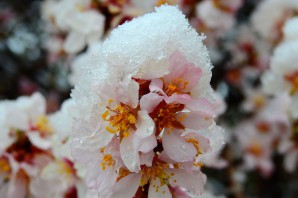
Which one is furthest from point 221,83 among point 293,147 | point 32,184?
point 32,184

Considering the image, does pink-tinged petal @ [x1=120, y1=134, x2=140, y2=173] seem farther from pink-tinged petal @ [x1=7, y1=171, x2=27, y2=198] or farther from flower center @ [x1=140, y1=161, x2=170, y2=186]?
pink-tinged petal @ [x1=7, y1=171, x2=27, y2=198]

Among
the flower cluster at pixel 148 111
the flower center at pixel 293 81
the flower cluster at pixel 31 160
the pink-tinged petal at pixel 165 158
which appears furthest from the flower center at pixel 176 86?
the flower center at pixel 293 81

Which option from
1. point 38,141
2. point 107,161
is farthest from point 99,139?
point 38,141

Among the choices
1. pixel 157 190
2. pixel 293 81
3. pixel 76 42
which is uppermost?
pixel 76 42

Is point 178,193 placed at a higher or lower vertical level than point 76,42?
lower

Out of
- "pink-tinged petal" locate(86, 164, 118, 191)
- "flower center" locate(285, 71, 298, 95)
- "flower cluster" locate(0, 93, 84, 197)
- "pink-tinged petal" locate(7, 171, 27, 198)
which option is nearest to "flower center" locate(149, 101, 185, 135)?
"pink-tinged petal" locate(86, 164, 118, 191)

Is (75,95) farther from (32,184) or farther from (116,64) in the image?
(32,184)

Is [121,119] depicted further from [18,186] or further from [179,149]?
[18,186]

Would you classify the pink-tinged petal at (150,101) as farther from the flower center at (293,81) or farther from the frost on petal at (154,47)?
the flower center at (293,81)
